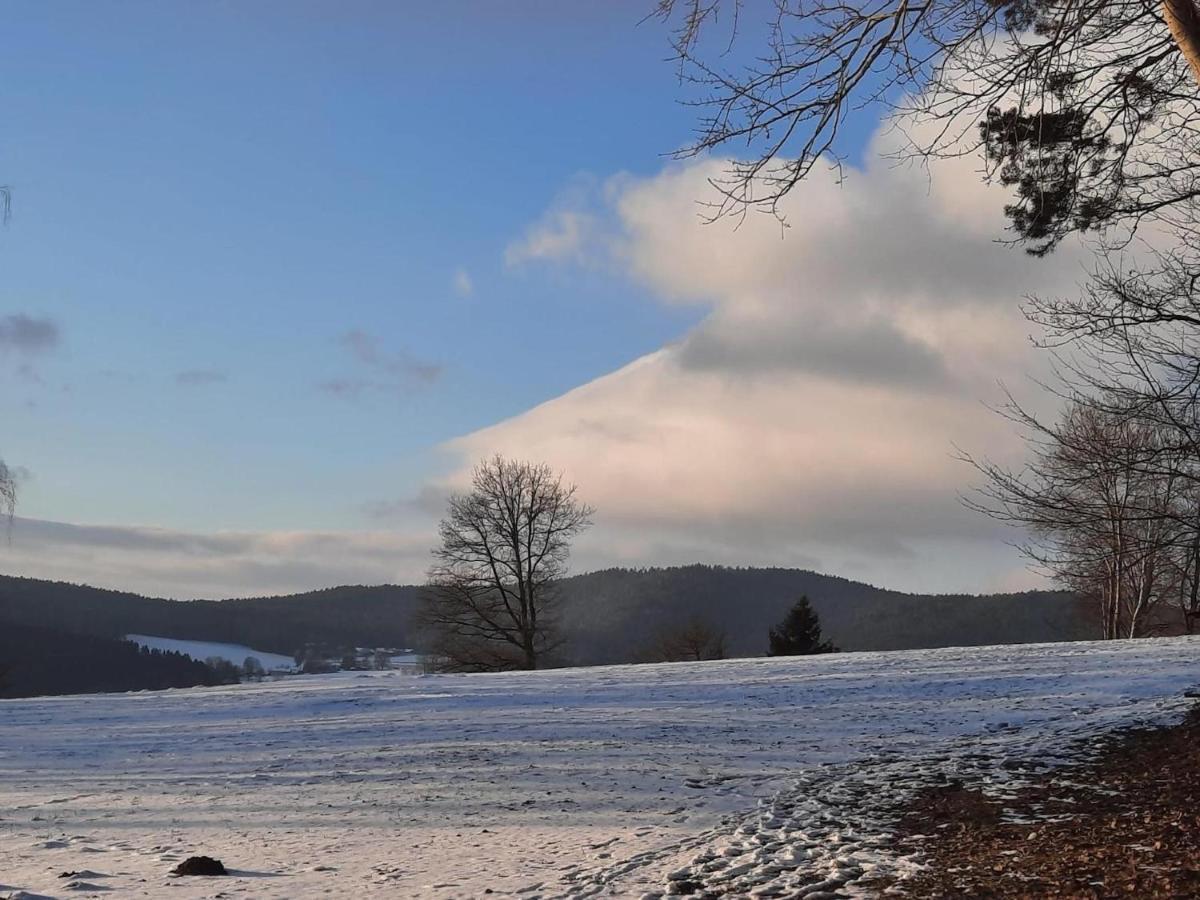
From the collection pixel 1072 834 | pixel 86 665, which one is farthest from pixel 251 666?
pixel 1072 834

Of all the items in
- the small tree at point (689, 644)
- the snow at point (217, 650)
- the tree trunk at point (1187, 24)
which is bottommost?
the snow at point (217, 650)

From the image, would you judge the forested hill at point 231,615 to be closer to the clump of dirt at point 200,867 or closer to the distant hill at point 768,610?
the distant hill at point 768,610

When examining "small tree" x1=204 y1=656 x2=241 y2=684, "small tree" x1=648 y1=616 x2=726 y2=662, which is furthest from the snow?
"small tree" x1=648 y1=616 x2=726 y2=662

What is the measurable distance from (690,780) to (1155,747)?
5737 millimetres

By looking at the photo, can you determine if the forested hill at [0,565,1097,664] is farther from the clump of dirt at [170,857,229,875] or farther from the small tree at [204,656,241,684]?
the clump of dirt at [170,857,229,875]

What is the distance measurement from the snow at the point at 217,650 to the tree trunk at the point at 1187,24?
440 ft

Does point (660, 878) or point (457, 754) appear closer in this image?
point (660, 878)

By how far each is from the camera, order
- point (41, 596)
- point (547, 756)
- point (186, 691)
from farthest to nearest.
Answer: point (41, 596), point (186, 691), point (547, 756)

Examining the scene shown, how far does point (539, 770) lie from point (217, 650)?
145142 millimetres

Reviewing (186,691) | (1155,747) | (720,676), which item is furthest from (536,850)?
(186,691)

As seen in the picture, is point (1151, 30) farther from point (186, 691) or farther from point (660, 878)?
point (186, 691)

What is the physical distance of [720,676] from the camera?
897 inches

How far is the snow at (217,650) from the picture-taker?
445ft

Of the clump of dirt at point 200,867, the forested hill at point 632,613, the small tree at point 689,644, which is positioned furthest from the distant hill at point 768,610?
the clump of dirt at point 200,867
